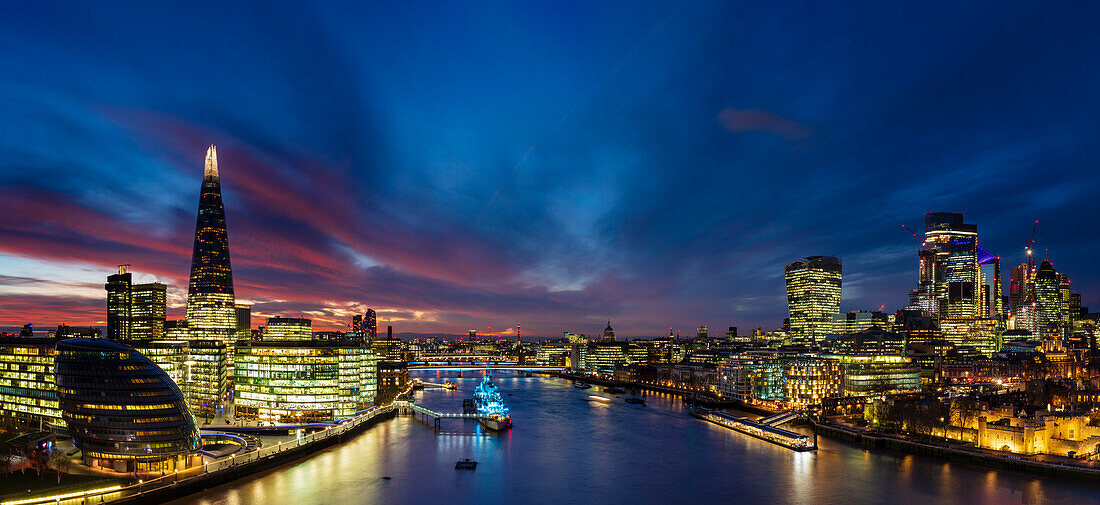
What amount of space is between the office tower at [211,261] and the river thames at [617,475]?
5149 inches

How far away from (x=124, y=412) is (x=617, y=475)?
125 ft

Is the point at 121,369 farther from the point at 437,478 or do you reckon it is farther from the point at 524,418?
the point at 524,418

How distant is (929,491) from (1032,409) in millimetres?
33279

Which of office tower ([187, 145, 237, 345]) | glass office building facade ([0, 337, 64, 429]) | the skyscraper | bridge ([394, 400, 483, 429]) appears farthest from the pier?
office tower ([187, 145, 237, 345])

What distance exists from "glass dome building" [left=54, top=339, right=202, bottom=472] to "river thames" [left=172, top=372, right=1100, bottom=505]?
4.80m

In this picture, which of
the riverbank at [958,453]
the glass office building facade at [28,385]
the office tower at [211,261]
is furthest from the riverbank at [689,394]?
the office tower at [211,261]

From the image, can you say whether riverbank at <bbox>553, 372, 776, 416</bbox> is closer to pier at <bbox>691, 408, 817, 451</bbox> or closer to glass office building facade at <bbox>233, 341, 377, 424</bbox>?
pier at <bbox>691, 408, 817, 451</bbox>

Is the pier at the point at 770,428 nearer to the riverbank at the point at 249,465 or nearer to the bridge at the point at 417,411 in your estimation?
the bridge at the point at 417,411

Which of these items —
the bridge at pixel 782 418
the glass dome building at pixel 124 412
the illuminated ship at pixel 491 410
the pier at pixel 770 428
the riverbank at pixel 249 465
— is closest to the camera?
the riverbank at pixel 249 465

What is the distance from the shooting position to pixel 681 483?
51.5 meters

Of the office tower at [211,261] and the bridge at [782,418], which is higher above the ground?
the office tower at [211,261]

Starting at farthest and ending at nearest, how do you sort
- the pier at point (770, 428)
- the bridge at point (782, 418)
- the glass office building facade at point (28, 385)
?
the bridge at point (782, 418)
the pier at point (770, 428)
the glass office building facade at point (28, 385)

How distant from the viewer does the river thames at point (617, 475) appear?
4684 cm

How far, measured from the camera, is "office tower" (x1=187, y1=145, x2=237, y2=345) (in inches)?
7092
